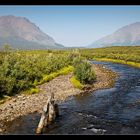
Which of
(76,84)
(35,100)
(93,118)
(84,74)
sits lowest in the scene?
(93,118)

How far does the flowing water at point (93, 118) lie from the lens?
19.7m

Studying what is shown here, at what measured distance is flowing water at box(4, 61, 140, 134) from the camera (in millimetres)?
19656

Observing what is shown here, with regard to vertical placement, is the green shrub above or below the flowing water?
above

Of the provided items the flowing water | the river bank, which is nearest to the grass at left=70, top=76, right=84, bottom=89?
the river bank

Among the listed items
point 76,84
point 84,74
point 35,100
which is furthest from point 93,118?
point 84,74

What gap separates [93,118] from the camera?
22953mm

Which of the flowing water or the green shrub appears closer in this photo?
the flowing water

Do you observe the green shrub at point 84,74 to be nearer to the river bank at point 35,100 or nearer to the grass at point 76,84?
the grass at point 76,84

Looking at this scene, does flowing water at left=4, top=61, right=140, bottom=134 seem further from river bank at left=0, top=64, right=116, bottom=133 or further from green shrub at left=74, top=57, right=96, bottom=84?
green shrub at left=74, top=57, right=96, bottom=84

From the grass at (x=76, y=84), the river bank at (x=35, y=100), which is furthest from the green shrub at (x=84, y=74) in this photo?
the river bank at (x=35, y=100)

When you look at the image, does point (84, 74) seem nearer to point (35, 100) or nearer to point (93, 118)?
point (35, 100)
